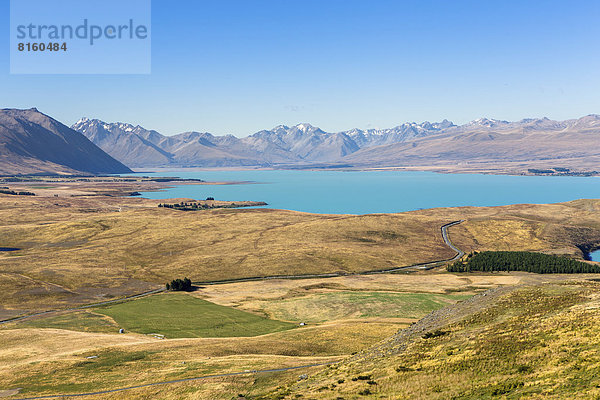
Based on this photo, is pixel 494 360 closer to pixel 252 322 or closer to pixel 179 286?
pixel 252 322

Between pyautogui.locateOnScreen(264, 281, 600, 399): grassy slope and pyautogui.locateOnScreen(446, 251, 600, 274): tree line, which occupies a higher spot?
pyautogui.locateOnScreen(264, 281, 600, 399): grassy slope

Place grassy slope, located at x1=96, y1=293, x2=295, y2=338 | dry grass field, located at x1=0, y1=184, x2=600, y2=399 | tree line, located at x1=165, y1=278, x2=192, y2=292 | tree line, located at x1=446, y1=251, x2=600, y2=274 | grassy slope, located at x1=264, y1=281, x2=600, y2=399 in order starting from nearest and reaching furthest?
grassy slope, located at x1=264, y1=281, x2=600, y2=399 → dry grass field, located at x1=0, y1=184, x2=600, y2=399 → grassy slope, located at x1=96, y1=293, x2=295, y2=338 → tree line, located at x1=165, y1=278, x2=192, y2=292 → tree line, located at x1=446, y1=251, x2=600, y2=274

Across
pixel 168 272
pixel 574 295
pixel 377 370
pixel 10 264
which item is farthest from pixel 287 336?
pixel 10 264

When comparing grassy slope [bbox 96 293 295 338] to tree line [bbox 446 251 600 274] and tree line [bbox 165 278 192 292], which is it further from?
tree line [bbox 446 251 600 274]

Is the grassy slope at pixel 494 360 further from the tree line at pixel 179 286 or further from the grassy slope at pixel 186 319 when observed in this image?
the tree line at pixel 179 286

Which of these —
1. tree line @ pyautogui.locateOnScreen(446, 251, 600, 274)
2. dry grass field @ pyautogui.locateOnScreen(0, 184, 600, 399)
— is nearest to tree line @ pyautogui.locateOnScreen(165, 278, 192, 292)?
dry grass field @ pyautogui.locateOnScreen(0, 184, 600, 399)

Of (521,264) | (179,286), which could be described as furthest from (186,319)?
(521,264)
